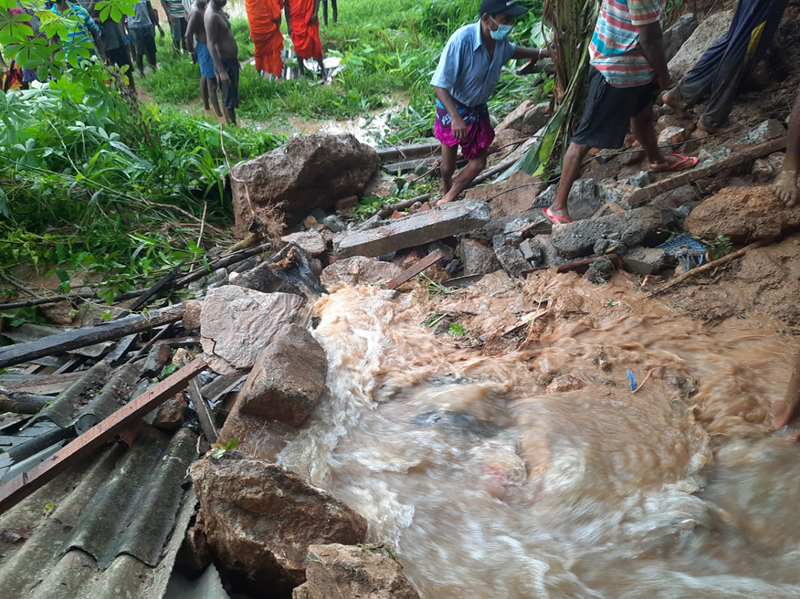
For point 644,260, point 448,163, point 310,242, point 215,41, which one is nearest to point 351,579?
point 644,260

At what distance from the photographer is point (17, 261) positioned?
4820 millimetres

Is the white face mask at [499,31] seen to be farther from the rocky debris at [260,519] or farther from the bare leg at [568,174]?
the rocky debris at [260,519]

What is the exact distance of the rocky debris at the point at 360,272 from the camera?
470 cm

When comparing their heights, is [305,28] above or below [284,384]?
above

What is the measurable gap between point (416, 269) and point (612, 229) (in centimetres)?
173

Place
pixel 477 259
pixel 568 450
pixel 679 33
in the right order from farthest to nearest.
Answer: pixel 679 33 < pixel 477 259 < pixel 568 450

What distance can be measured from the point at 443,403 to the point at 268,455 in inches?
44.7

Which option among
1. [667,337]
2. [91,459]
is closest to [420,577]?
[91,459]

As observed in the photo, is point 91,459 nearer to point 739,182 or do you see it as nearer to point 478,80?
point 478,80

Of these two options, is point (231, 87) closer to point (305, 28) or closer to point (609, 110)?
point (305, 28)

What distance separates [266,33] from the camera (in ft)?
33.6

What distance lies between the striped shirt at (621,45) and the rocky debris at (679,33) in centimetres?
219

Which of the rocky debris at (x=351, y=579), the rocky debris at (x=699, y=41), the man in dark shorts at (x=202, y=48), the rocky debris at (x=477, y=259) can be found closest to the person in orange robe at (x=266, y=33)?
the man in dark shorts at (x=202, y=48)

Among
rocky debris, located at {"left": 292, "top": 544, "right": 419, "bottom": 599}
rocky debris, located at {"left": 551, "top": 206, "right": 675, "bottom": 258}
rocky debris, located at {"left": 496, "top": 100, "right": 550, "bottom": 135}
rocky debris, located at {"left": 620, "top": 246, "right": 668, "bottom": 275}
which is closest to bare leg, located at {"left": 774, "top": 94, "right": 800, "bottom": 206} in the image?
rocky debris, located at {"left": 551, "top": 206, "right": 675, "bottom": 258}
